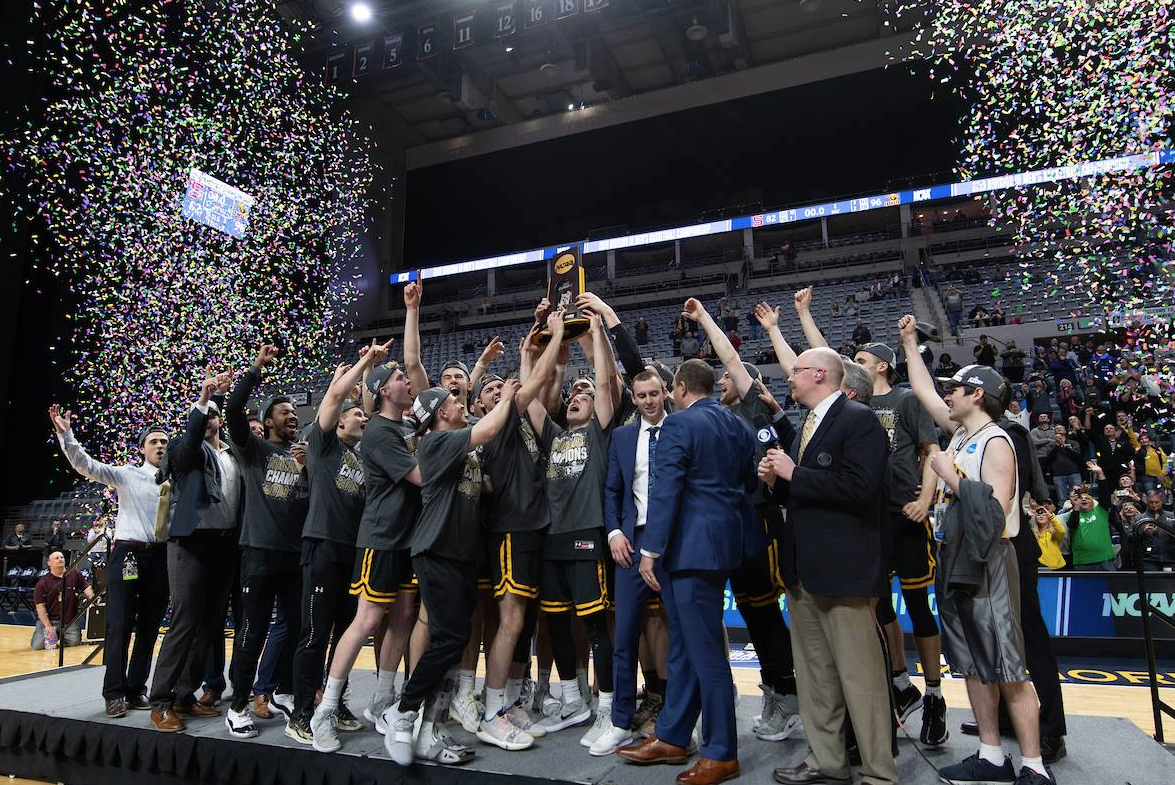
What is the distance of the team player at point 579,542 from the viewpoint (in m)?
3.77

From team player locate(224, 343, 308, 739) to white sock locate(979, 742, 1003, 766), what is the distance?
3578mm

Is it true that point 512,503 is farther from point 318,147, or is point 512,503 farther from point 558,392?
point 318,147

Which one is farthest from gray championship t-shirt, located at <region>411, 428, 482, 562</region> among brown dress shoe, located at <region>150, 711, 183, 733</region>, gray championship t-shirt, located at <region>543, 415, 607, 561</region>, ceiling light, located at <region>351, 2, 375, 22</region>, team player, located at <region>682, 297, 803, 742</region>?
ceiling light, located at <region>351, 2, 375, 22</region>

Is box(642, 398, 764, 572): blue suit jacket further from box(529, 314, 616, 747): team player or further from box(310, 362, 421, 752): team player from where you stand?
box(310, 362, 421, 752): team player

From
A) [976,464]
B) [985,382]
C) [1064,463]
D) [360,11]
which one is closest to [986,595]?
[976,464]

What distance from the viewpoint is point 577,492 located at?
156 inches

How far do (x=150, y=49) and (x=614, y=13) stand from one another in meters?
10.5

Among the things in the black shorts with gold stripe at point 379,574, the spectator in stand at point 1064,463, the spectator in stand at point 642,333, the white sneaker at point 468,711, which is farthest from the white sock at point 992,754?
the spectator in stand at point 642,333

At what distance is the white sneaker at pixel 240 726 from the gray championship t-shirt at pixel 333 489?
1034mm

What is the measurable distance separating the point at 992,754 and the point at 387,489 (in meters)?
3.14

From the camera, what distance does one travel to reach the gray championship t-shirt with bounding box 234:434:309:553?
4.33 m

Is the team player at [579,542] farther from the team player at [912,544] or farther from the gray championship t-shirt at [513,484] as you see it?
the team player at [912,544]

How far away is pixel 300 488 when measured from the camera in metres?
4.53

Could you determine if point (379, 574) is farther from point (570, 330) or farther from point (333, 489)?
point (570, 330)
